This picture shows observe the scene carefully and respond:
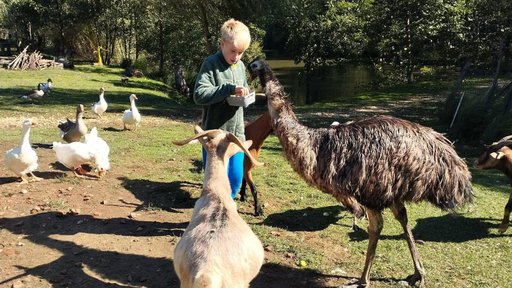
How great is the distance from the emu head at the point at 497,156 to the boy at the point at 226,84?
3.70 meters

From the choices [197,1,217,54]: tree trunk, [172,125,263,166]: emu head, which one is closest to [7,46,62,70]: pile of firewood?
[197,1,217,54]: tree trunk

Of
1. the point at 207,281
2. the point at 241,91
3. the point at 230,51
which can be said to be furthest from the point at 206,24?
the point at 207,281

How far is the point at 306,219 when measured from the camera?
6289 mm

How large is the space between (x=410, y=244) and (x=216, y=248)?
232 cm

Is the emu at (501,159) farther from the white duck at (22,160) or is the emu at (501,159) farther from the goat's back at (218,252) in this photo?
the white duck at (22,160)

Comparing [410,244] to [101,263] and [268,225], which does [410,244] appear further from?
[101,263]

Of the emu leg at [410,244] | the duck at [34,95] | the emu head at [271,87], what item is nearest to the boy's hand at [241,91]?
the emu head at [271,87]

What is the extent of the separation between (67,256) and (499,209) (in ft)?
19.9

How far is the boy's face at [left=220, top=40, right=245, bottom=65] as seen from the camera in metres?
4.61

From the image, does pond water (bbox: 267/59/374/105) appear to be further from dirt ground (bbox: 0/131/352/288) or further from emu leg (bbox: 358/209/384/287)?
emu leg (bbox: 358/209/384/287)

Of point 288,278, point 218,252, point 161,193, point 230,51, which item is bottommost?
point 288,278

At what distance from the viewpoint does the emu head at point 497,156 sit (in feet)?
21.3

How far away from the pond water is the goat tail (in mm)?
21774

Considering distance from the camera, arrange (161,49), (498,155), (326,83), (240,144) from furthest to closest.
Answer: (326,83) → (161,49) → (498,155) → (240,144)
